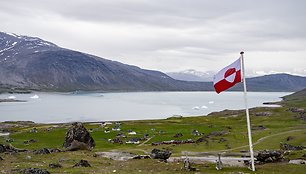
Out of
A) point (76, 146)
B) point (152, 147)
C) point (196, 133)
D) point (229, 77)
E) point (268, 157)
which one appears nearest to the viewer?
point (229, 77)

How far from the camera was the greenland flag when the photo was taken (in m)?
30.8

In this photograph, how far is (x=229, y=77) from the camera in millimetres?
31281

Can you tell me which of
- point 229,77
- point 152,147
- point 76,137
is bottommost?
point 152,147

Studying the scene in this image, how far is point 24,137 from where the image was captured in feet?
346

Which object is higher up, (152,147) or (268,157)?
(268,157)

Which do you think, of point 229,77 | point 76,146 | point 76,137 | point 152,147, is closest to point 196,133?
point 152,147

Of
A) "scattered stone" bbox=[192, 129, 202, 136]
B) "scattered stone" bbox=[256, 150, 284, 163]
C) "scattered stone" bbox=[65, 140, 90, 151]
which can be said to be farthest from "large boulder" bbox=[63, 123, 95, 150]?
"scattered stone" bbox=[192, 129, 202, 136]

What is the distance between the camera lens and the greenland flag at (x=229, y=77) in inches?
1212

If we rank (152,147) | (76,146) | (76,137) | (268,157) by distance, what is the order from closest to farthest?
(268,157)
(76,146)
(76,137)
(152,147)

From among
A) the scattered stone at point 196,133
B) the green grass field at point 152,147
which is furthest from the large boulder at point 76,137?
the scattered stone at point 196,133

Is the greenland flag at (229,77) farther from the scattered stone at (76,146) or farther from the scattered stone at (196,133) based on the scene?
the scattered stone at (196,133)

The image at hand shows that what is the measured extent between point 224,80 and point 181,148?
145 ft

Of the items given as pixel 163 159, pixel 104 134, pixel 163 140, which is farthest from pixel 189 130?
pixel 163 159

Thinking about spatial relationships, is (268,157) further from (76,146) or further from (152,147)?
(152,147)
